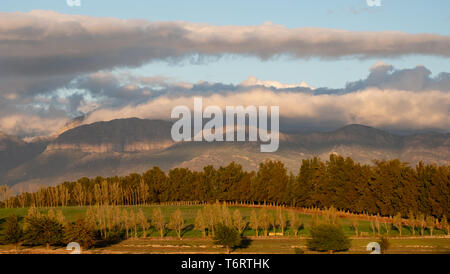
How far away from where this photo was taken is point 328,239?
92062mm

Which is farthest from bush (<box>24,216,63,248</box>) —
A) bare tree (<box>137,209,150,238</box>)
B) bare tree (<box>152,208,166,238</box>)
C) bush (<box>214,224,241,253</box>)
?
bush (<box>214,224,241,253</box>)

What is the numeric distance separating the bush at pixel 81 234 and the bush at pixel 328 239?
3859 cm

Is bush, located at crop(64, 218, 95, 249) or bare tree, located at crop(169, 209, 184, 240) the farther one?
bare tree, located at crop(169, 209, 184, 240)

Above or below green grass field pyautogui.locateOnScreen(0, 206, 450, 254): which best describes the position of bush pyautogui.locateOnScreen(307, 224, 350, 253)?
above

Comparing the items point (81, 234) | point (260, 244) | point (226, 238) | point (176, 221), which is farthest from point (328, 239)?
point (176, 221)

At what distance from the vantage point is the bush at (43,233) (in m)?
110

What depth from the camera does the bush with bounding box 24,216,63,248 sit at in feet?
361

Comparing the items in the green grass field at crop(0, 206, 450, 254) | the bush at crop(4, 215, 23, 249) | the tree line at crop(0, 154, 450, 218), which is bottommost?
the green grass field at crop(0, 206, 450, 254)

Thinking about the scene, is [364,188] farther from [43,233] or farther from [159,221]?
[43,233]

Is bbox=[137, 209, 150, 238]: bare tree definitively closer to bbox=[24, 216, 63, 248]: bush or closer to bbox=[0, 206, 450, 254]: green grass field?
bbox=[0, 206, 450, 254]: green grass field

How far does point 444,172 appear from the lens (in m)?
143

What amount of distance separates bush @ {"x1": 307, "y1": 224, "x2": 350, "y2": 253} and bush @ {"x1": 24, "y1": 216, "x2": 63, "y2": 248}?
152 feet
